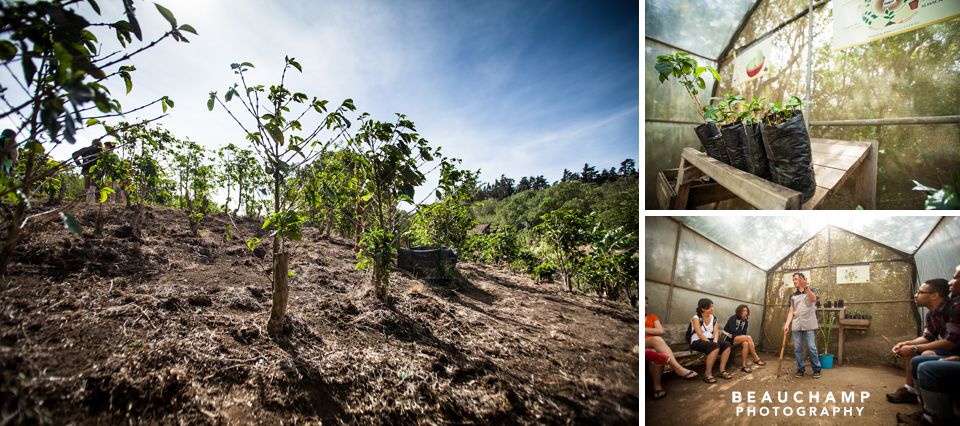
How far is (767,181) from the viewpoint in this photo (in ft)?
4.37

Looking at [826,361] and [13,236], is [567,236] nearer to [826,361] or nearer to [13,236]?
[826,361]

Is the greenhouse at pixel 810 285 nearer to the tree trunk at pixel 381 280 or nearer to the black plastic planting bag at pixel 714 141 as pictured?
the black plastic planting bag at pixel 714 141

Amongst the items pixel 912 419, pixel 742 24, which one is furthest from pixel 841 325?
pixel 742 24

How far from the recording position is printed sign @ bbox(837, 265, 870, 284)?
166 centimetres

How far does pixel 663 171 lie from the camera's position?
190 centimetres

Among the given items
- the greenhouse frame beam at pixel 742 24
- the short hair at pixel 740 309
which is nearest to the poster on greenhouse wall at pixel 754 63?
the greenhouse frame beam at pixel 742 24

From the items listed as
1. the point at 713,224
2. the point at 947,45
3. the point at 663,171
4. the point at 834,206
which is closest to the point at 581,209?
the point at 663,171

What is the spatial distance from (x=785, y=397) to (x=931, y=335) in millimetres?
807

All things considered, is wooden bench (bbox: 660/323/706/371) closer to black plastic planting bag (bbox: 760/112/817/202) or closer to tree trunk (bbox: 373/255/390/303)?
black plastic planting bag (bbox: 760/112/817/202)

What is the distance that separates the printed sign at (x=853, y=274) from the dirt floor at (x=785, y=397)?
442mm

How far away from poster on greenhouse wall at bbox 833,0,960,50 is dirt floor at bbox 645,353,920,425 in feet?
5.56

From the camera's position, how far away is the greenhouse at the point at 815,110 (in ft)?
→ 4.80

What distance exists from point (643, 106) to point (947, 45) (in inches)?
57.5

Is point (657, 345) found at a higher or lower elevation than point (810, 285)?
lower
